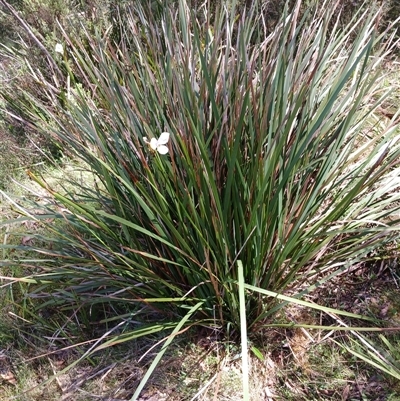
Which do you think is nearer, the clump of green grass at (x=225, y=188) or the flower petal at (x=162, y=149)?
the flower petal at (x=162, y=149)

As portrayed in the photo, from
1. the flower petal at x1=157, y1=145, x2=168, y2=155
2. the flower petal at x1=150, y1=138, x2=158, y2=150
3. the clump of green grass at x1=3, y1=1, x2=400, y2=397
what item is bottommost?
the clump of green grass at x1=3, y1=1, x2=400, y2=397

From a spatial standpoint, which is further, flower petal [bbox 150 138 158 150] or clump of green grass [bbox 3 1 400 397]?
clump of green grass [bbox 3 1 400 397]

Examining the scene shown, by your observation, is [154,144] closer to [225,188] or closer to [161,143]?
[161,143]

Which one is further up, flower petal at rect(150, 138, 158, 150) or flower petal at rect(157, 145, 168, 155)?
flower petal at rect(150, 138, 158, 150)

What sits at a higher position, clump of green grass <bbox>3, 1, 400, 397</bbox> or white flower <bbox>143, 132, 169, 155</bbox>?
white flower <bbox>143, 132, 169, 155</bbox>

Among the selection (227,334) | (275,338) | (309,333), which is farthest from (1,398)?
(309,333)

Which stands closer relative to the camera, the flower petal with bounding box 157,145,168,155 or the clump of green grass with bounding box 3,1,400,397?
the flower petal with bounding box 157,145,168,155

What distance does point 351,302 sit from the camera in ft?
6.89

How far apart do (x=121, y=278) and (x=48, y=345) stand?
0.70 metres

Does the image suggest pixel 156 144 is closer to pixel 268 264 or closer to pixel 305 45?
pixel 268 264

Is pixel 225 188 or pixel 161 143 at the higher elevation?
pixel 161 143

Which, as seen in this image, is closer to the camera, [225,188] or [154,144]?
[154,144]

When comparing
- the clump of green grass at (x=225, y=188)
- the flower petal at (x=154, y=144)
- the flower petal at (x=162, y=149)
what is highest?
the flower petal at (x=154, y=144)

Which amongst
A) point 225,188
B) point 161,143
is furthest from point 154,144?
point 225,188
